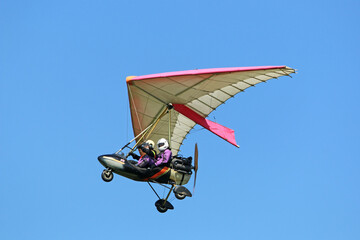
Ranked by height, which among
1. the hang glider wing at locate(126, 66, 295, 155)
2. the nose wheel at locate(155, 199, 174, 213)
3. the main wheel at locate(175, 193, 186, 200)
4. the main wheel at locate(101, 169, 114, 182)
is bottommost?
the nose wheel at locate(155, 199, 174, 213)

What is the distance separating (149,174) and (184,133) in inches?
264

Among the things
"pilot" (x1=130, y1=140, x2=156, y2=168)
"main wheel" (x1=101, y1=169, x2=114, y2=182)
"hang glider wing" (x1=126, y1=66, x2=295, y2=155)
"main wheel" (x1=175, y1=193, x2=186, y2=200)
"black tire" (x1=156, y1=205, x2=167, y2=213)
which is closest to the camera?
"hang glider wing" (x1=126, y1=66, x2=295, y2=155)

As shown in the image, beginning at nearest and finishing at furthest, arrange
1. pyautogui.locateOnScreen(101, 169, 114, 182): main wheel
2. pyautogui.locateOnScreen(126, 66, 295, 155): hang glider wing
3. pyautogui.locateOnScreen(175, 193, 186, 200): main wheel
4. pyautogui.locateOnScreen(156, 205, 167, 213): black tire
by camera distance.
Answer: pyautogui.locateOnScreen(126, 66, 295, 155): hang glider wing → pyautogui.locateOnScreen(101, 169, 114, 182): main wheel → pyautogui.locateOnScreen(175, 193, 186, 200): main wheel → pyautogui.locateOnScreen(156, 205, 167, 213): black tire

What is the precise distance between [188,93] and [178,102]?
4.07 ft

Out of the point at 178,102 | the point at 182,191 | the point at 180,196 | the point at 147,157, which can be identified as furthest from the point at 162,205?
the point at 178,102

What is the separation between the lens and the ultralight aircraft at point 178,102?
30000mm

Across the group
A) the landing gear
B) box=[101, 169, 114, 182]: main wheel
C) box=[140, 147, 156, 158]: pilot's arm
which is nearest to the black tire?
the landing gear

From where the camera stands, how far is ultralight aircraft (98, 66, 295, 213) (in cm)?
3000

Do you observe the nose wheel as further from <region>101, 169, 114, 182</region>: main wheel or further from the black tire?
<region>101, 169, 114, 182</region>: main wheel

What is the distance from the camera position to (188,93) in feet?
104

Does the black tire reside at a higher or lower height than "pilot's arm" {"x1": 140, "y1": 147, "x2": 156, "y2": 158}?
lower

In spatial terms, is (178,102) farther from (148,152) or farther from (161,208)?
(161,208)

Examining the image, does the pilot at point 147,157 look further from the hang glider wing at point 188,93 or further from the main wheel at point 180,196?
the hang glider wing at point 188,93

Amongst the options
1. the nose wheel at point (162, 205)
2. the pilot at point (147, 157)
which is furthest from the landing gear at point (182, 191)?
the pilot at point (147, 157)
